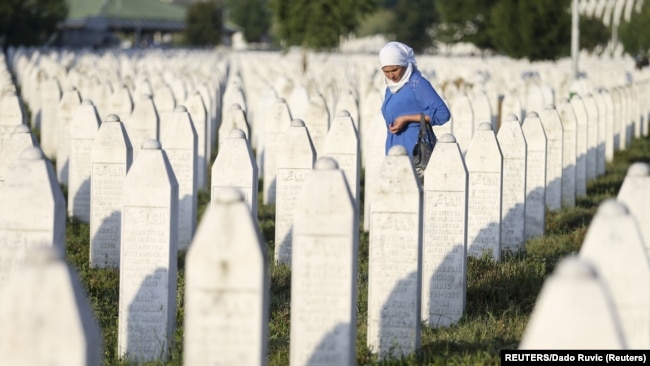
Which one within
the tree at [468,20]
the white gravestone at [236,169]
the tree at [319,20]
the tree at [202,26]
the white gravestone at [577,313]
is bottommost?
the white gravestone at [577,313]

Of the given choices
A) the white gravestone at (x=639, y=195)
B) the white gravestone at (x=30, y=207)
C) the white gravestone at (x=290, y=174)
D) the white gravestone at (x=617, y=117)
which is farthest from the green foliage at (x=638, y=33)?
the white gravestone at (x=30, y=207)

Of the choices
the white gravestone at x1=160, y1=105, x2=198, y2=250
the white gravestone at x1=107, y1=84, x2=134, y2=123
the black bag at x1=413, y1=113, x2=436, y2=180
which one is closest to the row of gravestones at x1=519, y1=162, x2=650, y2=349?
the black bag at x1=413, y1=113, x2=436, y2=180

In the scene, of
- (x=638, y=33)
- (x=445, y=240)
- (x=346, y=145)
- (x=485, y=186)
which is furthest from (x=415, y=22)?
(x=445, y=240)

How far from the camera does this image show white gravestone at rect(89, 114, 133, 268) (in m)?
10.4

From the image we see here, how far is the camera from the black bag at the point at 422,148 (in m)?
9.89

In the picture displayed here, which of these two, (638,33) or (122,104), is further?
(638,33)

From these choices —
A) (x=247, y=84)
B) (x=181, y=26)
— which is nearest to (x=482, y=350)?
(x=247, y=84)

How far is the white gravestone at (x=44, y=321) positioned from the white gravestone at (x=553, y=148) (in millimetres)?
9453

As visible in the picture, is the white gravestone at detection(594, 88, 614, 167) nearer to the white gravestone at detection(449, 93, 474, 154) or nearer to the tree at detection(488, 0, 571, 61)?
the white gravestone at detection(449, 93, 474, 154)

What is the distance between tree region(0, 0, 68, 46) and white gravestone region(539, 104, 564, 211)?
4768 cm

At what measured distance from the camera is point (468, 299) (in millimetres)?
9328

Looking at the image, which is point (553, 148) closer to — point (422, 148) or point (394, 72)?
point (394, 72)

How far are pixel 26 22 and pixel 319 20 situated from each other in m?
27.2

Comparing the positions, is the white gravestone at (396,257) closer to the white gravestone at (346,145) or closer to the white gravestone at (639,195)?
the white gravestone at (639,195)
